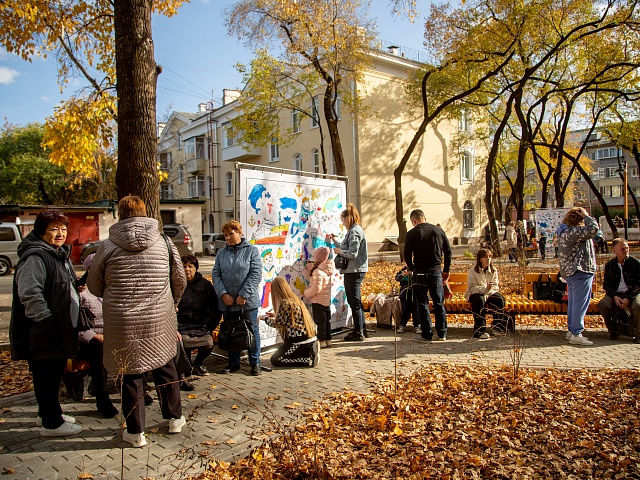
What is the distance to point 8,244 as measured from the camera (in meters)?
23.2

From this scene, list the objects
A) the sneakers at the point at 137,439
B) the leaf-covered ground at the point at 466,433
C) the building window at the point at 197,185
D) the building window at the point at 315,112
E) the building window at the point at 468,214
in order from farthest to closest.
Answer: the building window at the point at 197,185, the building window at the point at 468,214, the building window at the point at 315,112, the sneakers at the point at 137,439, the leaf-covered ground at the point at 466,433

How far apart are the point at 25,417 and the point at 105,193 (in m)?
37.4

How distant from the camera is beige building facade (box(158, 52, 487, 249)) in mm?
31250

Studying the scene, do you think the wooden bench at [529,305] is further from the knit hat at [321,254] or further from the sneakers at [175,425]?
the sneakers at [175,425]

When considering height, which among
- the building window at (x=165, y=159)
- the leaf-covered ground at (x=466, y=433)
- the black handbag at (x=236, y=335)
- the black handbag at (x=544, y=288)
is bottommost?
the leaf-covered ground at (x=466, y=433)

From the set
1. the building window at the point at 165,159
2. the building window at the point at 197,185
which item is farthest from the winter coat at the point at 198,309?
the building window at the point at 165,159

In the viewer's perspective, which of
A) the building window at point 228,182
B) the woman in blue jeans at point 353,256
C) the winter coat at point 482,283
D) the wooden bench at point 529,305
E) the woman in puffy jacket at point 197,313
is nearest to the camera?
the woman in puffy jacket at point 197,313

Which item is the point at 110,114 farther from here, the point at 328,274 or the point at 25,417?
the point at 25,417

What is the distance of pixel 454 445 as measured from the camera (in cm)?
386

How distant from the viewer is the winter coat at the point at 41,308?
4039 millimetres

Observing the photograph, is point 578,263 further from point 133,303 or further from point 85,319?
point 85,319

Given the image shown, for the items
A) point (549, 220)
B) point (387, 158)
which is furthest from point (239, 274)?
point (387, 158)

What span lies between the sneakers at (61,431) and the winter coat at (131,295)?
826 millimetres

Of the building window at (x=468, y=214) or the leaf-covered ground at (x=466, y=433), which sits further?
the building window at (x=468, y=214)
